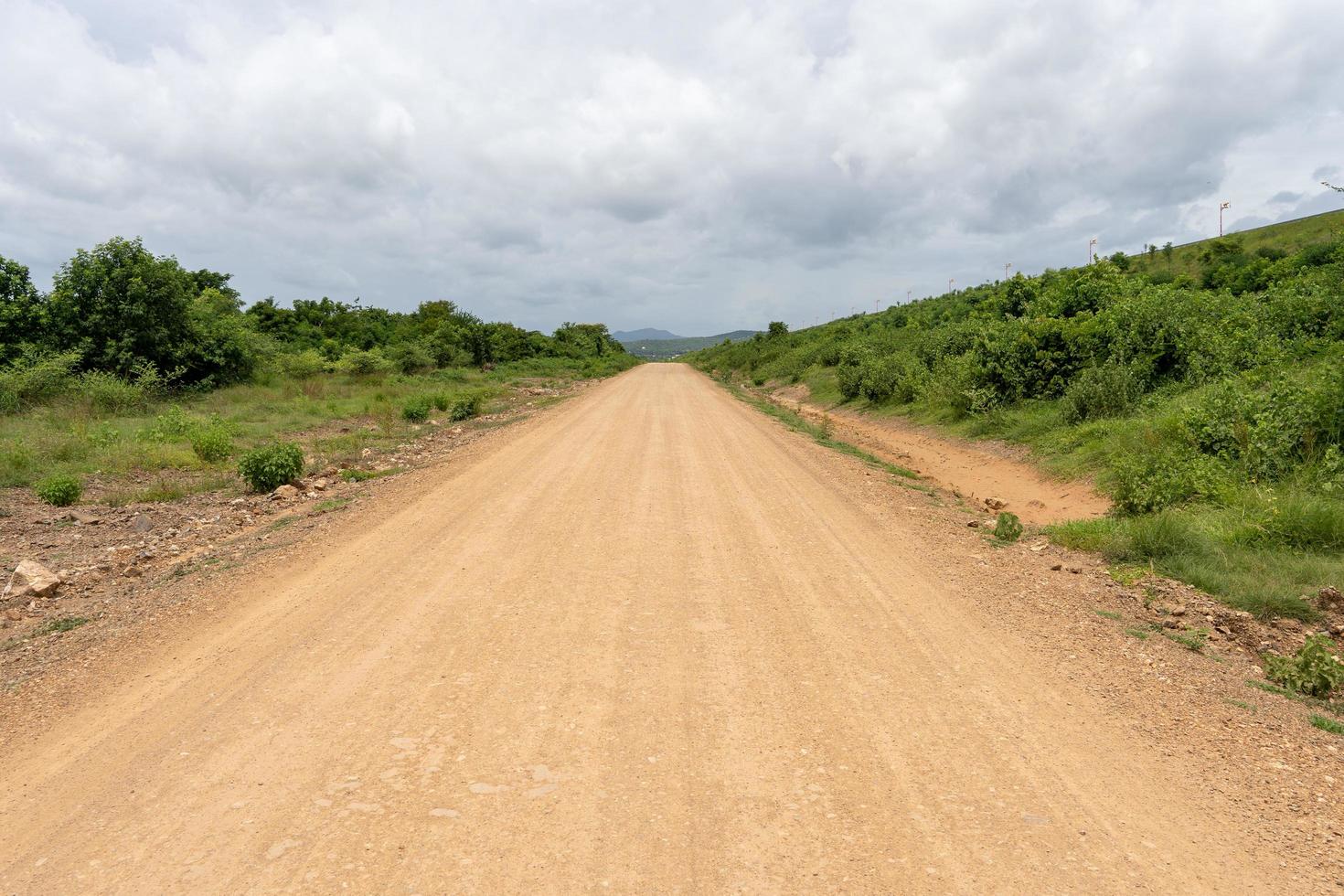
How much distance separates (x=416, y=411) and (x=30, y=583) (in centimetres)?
1371

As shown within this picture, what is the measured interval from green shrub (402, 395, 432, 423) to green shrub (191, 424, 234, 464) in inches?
242

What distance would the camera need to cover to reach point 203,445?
42.4 feet

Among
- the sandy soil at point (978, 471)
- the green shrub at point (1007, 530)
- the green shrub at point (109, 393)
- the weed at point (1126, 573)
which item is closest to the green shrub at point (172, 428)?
the green shrub at point (109, 393)

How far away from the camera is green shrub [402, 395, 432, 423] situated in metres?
19.7

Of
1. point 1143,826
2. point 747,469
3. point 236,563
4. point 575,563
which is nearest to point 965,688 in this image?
point 1143,826

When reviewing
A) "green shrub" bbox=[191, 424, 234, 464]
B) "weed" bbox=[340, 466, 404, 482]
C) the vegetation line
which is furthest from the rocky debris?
the vegetation line

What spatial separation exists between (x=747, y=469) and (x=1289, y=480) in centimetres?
650

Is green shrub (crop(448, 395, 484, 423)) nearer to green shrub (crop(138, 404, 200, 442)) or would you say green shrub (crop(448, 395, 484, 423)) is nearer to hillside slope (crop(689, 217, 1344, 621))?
green shrub (crop(138, 404, 200, 442))

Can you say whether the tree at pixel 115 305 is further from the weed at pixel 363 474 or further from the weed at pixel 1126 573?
the weed at pixel 1126 573

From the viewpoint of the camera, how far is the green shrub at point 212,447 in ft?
42.4

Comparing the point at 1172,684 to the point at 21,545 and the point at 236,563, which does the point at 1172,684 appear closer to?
the point at 236,563

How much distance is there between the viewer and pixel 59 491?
984 cm

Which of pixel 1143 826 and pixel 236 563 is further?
pixel 236 563

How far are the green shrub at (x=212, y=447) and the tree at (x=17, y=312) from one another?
8.46 metres
